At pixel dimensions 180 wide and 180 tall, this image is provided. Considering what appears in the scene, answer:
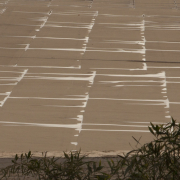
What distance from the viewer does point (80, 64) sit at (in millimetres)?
8773

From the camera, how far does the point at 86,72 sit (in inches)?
328

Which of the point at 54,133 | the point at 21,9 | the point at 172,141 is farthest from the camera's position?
the point at 21,9

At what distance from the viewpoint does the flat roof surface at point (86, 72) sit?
5.89 meters

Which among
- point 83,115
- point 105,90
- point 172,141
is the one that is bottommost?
point 172,141

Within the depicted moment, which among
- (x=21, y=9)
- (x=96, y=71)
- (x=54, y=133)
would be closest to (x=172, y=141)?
(x=54, y=133)

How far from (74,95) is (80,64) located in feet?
5.52

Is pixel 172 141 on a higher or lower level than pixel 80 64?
lower

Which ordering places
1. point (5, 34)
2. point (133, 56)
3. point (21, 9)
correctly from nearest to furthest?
point (133, 56), point (5, 34), point (21, 9)

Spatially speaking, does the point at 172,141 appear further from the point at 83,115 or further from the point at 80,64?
the point at 80,64

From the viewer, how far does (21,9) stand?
42.3 feet

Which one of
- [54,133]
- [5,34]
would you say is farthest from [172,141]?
[5,34]

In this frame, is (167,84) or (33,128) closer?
(33,128)

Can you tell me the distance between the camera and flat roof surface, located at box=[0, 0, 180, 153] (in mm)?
5887

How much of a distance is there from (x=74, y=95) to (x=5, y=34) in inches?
168
